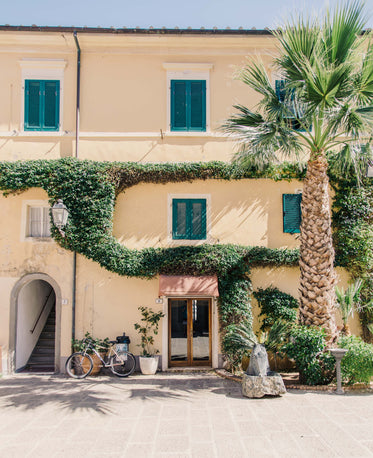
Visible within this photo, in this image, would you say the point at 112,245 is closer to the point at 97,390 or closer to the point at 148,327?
the point at 148,327

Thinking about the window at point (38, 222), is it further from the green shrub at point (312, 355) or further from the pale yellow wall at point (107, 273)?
the green shrub at point (312, 355)

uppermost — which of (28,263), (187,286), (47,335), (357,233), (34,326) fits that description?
(357,233)

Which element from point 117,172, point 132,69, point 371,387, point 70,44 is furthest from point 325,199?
point 70,44

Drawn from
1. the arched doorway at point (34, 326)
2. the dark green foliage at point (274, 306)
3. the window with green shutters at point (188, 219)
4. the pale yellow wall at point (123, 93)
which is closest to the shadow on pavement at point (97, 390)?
the arched doorway at point (34, 326)

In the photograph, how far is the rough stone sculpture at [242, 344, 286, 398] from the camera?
925 cm

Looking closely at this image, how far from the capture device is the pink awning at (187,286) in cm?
1202

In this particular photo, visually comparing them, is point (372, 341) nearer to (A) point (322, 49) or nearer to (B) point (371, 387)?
(B) point (371, 387)

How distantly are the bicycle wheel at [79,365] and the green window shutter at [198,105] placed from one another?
7910 mm

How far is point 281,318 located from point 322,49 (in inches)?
294

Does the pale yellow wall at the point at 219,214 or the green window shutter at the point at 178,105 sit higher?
the green window shutter at the point at 178,105

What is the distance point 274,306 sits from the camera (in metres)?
12.3

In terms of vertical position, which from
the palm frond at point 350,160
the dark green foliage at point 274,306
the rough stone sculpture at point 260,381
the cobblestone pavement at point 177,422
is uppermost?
the palm frond at point 350,160

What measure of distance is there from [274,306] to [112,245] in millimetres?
5261

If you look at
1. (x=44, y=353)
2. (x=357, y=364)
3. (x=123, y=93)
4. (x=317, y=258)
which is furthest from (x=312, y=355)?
(x=123, y=93)
